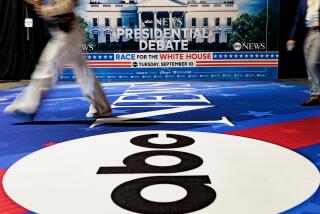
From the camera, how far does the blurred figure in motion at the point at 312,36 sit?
11.9ft

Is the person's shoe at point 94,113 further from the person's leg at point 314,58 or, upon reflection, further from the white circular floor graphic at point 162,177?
the person's leg at point 314,58

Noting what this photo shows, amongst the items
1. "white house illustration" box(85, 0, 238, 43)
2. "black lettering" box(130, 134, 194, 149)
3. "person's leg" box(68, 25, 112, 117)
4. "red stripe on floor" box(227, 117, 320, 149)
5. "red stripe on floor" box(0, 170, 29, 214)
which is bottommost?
"red stripe on floor" box(0, 170, 29, 214)

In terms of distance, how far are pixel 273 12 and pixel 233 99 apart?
298 centimetres

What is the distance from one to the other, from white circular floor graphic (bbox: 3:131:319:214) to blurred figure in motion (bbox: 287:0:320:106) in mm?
1778

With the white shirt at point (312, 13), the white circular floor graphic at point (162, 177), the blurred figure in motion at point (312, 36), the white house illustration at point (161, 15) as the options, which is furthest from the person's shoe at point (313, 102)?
the white house illustration at point (161, 15)

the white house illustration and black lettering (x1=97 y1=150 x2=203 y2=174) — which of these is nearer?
black lettering (x1=97 y1=150 x2=203 y2=174)

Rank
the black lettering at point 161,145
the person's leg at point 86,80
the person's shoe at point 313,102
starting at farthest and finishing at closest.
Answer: the person's shoe at point 313,102 < the person's leg at point 86,80 < the black lettering at point 161,145

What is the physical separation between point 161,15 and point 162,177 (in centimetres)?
527

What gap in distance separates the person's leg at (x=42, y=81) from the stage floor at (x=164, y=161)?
19 cm

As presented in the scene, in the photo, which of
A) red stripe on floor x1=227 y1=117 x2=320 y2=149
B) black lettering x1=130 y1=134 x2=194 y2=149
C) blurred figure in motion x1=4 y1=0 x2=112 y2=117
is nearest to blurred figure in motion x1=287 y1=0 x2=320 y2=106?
red stripe on floor x1=227 y1=117 x2=320 y2=149

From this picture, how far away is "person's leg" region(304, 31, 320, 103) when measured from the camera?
3672 mm

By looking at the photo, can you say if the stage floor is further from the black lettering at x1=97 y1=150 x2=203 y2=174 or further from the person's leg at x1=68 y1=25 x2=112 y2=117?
the person's leg at x1=68 y1=25 x2=112 y2=117

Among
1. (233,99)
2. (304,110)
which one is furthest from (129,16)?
(304,110)

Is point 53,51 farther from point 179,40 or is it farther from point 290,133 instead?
point 179,40
